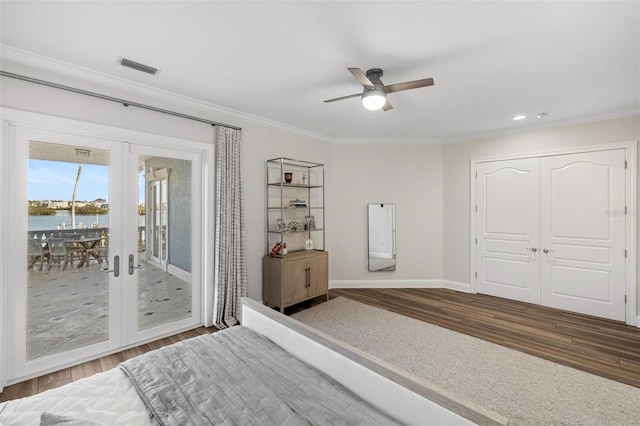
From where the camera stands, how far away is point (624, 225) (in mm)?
3568

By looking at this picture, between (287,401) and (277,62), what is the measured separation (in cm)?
244

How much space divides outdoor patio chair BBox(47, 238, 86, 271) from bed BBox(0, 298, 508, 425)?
1.61 m

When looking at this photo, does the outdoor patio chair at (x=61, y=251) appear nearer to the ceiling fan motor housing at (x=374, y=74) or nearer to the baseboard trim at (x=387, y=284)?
the ceiling fan motor housing at (x=374, y=74)

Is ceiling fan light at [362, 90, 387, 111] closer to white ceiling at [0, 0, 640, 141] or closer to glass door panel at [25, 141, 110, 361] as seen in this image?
white ceiling at [0, 0, 640, 141]

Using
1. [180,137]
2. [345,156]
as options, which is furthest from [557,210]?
[180,137]

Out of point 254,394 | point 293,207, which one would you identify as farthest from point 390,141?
point 254,394

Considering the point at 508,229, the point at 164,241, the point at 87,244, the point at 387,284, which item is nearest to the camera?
the point at 87,244

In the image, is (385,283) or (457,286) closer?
(457,286)

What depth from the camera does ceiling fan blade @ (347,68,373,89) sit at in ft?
6.87

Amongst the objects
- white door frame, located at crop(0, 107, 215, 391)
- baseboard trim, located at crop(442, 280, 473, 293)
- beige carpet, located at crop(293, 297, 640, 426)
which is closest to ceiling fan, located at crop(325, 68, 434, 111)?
white door frame, located at crop(0, 107, 215, 391)

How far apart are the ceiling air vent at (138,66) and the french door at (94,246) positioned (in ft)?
2.49

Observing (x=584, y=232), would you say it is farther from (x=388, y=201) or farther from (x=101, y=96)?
(x=101, y=96)

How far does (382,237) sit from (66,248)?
4340 mm

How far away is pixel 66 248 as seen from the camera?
2602 millimetres
